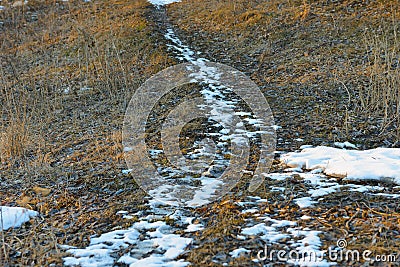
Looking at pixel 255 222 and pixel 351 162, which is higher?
pixel 351 162

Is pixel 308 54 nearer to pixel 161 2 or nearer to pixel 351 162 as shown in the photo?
pixel 351 162

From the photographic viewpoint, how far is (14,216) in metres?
4.28

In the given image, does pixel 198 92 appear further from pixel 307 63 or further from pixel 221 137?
pixel 307 63

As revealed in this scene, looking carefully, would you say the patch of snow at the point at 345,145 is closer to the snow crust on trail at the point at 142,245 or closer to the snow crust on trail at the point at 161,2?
the snow crust on trail at the point at 142,245

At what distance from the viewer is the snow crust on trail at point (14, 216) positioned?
420cm

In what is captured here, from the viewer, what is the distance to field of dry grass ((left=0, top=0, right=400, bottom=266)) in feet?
13.1

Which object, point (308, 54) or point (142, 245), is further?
point (308, 54)

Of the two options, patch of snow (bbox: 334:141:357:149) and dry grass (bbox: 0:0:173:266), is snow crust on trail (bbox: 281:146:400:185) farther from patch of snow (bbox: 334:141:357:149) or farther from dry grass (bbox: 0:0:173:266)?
dry grass (bbox: 0:0:173:266)

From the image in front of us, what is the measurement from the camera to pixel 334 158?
5.08 m

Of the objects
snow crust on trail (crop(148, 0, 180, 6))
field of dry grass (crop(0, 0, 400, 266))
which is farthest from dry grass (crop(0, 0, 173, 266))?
snow crust on trail (crop(148, 0, 180, 6))

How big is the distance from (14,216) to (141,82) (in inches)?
218

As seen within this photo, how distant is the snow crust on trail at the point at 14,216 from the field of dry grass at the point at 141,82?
0.12m

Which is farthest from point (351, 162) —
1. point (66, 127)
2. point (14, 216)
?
point (66, 127)

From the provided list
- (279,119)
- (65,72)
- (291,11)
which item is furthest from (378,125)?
(65,72)
